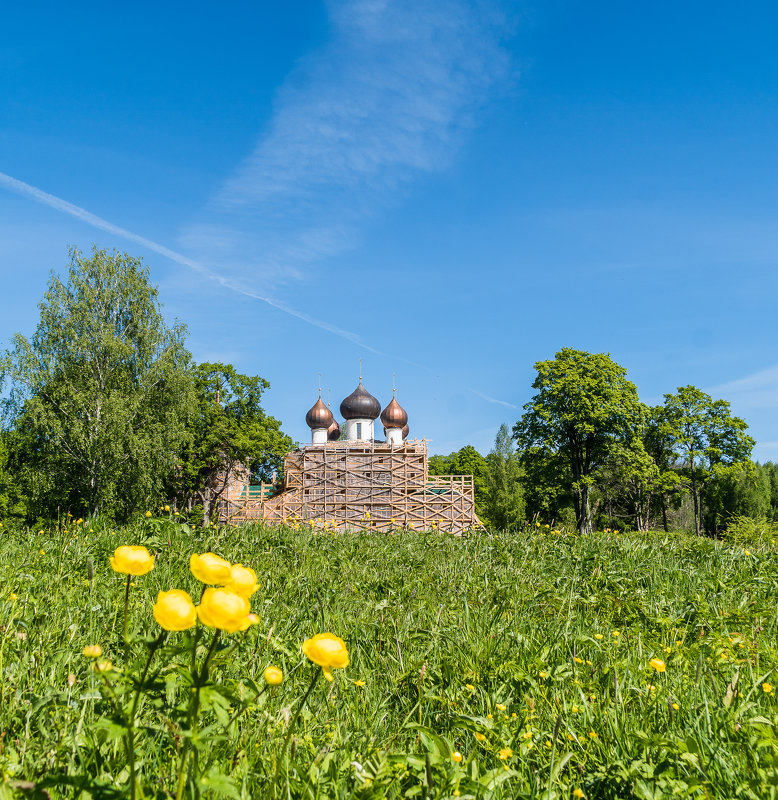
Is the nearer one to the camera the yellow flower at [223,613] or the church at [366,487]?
the yellow flower at [223,613]

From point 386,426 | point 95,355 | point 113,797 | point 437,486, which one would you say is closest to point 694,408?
point 437,486

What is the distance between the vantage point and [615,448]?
Result: 27.4 meters

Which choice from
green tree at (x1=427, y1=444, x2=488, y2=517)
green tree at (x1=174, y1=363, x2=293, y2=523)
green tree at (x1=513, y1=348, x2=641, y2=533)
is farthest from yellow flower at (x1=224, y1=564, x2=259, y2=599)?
Answer: green tree at (x1=427, y1=444, x2=488, y2=517)

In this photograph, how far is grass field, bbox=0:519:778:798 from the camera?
1.72 m

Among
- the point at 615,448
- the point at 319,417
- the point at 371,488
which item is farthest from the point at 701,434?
the point at 319,417

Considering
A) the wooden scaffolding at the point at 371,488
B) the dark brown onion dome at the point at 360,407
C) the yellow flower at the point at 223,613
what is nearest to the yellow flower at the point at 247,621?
the yellow flower at the point at 223,613

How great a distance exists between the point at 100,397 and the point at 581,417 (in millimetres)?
22141

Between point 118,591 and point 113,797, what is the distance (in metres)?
2.91

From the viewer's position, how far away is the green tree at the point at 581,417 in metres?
28.1

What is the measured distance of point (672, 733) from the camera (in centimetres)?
202

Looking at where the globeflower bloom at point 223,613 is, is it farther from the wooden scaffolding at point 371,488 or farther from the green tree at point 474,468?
the green tree at point 474,468

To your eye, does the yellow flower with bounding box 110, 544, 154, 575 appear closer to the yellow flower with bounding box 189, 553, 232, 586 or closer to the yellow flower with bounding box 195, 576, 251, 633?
the yellow flower with bounding box 189, 553, 232, 586

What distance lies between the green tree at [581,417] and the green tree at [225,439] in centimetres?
1557

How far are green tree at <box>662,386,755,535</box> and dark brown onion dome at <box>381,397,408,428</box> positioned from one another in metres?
26.7
